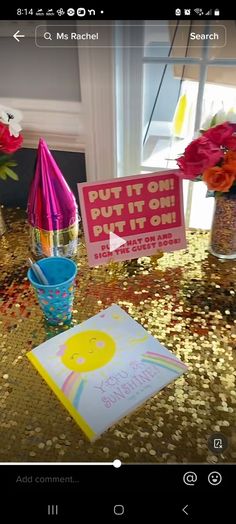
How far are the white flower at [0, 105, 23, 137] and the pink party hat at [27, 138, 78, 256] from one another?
0.08 metres

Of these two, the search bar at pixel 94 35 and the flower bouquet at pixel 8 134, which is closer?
the search bar at pixel 94 35

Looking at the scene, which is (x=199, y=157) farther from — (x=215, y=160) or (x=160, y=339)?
(x=160, y=339)

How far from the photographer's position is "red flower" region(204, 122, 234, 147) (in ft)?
2.40

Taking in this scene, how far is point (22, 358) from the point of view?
0.66 metres

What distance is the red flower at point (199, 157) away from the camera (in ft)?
2.40

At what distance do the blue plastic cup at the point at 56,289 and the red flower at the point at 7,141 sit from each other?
25 cm

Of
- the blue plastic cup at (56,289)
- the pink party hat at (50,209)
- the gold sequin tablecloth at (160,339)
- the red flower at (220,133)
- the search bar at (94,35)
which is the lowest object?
the gold sequin tablecloth at (160,339)

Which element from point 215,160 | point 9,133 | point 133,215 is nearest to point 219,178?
point 215,160

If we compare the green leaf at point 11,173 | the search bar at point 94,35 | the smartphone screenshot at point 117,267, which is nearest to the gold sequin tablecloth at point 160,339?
the smartphone screenshot at point 117,267
